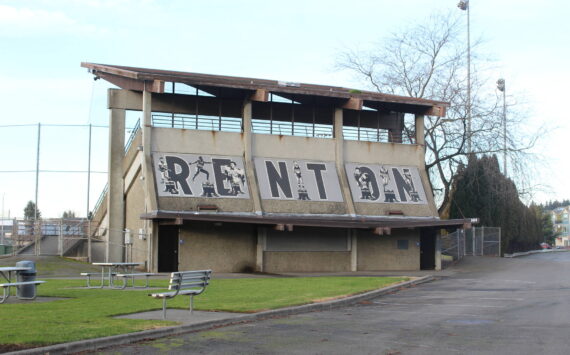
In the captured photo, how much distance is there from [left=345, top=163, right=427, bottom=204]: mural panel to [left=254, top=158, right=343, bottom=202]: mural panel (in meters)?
1.08

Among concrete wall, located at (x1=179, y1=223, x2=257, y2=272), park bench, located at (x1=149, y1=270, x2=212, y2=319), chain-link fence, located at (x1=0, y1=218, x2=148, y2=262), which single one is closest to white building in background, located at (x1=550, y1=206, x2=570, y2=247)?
concrete wall, located at (x1=179, y1=223, x2=257, y2=272)

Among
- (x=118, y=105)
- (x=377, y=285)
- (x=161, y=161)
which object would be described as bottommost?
(x=377, y=285)

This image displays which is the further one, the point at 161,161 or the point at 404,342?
the point at 161,161

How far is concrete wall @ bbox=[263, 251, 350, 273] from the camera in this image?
106 ft

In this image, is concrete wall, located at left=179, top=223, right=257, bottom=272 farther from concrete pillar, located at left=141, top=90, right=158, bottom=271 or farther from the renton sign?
the renton sign

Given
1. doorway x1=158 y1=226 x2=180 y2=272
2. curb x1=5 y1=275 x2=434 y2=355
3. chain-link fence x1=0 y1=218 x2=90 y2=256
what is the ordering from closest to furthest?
curb x1=5 y1=275 x2=434 y2=355
doorway x1=158 y1=226 x2=180 y2=272
chain-link fence x1=0 y1=218 x2=90 y2=256

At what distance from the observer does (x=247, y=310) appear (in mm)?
14422

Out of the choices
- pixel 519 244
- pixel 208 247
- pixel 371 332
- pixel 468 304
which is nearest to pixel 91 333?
pixel 371 332

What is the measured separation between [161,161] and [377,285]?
13472 millimetres

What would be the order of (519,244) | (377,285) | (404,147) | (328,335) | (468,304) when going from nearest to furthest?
1. (328,335)
2. (468,304)
3. (377,285)
4. (404,147)
5. (519,244)

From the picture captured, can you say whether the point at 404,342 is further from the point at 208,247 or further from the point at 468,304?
the point at 208,247

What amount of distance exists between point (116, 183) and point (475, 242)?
848 inches

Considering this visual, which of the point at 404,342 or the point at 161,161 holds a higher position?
the point at 161,161

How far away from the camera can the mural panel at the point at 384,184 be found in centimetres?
3481
